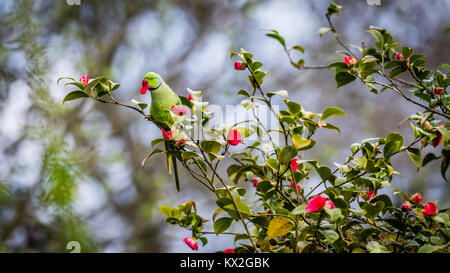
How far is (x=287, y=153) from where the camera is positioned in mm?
458

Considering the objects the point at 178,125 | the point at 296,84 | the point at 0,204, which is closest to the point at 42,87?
the point at 178,125

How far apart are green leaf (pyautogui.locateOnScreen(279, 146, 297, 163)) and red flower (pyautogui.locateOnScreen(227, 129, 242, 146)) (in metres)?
0.07

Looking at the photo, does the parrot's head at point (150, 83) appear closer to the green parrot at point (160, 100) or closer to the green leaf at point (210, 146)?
the green parrot at point (160, 100)

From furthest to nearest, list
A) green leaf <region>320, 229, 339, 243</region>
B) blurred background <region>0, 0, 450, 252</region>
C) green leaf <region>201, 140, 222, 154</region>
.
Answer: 1. blurred background <region>0, 0, 450, 252</region>
2. green leaf <region>201, 140, 222, 154</region>
3. green leaf <region>320, 229, 339, 243</region>

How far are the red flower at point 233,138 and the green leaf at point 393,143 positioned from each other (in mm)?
194

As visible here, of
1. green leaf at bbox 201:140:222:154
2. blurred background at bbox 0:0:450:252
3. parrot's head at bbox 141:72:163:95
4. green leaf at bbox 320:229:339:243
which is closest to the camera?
green leaf at bbox 320:229:339:243

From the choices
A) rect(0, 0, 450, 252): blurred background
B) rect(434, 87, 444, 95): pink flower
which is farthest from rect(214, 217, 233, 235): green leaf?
rect(0, 0, 450, 252): blurred background

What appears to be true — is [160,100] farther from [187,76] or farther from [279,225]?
[187,76]

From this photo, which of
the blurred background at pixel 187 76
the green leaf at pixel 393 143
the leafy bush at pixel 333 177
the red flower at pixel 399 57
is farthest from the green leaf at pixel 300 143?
the blurred background at pixel 187 76

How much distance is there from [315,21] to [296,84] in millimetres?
277

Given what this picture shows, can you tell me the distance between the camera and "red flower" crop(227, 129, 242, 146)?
508 millimetres

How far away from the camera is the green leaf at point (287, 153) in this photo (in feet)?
1.49

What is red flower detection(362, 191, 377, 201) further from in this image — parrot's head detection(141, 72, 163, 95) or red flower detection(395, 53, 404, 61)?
parrot's head detection(141, 72, 163, 95)
